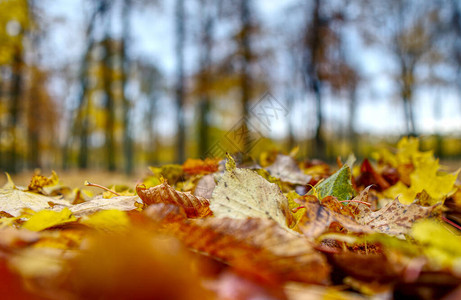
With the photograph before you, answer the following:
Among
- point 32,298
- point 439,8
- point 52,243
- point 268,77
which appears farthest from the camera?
point 439,8

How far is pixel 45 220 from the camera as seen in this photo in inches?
13.8

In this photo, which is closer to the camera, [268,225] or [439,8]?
[268,225]

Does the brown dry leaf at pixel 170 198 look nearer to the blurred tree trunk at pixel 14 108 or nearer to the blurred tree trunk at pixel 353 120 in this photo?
the blurred tree trunk at pixel 14 108

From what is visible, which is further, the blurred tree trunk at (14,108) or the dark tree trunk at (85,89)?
the dark tree trunk at (85,89)

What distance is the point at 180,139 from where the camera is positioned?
→ 33.1ft

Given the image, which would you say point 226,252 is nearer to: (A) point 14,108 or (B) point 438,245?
(B) point 438,245

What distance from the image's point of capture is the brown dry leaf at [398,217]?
366 mm

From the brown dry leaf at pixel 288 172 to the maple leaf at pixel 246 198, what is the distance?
25cm

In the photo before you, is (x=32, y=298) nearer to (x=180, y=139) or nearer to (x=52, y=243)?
(x=52, y=243)

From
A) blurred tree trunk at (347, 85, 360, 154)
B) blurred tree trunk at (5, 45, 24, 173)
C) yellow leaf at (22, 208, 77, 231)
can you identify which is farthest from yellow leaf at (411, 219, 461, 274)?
blurred tree trunk at (347, 85, 360, 154)

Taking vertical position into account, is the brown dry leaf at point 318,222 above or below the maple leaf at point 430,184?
above

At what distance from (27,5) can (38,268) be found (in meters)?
11.3

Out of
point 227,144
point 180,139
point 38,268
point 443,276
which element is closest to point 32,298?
point 38,268

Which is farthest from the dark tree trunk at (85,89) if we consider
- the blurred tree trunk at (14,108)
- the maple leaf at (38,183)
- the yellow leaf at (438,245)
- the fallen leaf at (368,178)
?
the yellow leaf at (438,245)
